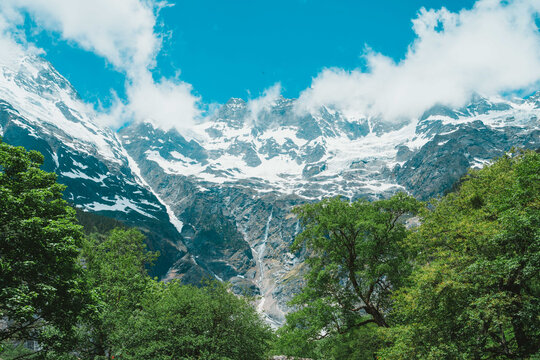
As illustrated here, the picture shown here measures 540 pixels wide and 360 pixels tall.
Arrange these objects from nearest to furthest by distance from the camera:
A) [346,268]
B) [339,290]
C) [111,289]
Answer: [339,290] < [346,268] < [111,289]

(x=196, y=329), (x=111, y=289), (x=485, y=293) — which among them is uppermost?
(x=111, y=289)

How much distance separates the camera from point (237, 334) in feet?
74.2

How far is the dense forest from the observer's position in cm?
1223

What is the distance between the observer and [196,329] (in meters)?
22.3

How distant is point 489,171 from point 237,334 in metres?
23.8

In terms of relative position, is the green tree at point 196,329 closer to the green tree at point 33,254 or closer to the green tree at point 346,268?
the green tree at point 346,268

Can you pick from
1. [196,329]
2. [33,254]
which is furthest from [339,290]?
[33,254]

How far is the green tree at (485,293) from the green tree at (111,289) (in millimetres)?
16872

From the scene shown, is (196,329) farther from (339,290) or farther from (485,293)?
(485,293)

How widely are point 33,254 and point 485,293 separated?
66.6 ft

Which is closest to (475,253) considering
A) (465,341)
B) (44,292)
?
(465,341)

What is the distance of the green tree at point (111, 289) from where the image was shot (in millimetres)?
22219

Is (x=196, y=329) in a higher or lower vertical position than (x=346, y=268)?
lower

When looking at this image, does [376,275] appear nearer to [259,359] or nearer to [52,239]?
[259,359]
